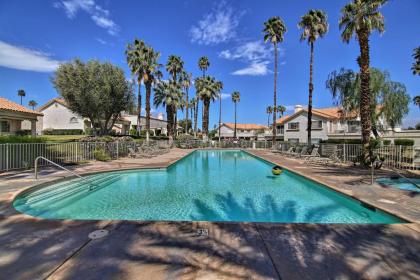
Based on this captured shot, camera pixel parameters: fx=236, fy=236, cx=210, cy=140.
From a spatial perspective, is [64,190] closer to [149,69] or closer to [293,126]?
[149,69]

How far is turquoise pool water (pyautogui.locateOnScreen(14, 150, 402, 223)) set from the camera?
21.1 feet

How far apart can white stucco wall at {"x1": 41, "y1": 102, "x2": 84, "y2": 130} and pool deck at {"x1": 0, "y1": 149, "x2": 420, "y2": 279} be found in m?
36.9

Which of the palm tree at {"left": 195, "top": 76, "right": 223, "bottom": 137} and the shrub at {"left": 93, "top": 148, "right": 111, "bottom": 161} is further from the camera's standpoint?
the palm tree at {"left": 195, "top": 76, "right": 223, "bottom": 137}

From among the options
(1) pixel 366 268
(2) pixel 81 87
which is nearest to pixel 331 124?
(2) pixel 81 87

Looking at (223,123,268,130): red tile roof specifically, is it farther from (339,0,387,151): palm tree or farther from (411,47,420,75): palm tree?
(339,0,387,151): palm tree

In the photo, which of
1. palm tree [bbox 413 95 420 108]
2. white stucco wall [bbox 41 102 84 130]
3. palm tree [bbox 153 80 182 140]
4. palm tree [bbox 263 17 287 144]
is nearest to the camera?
palm tree [bbox 263 17 287 144]

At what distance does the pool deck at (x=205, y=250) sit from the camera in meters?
2.91

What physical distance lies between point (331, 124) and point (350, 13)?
22153mm

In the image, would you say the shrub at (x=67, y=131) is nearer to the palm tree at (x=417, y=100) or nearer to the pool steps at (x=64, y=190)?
the pool steps at (x=64, y=190)

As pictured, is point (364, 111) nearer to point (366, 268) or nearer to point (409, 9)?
point (409, 9)

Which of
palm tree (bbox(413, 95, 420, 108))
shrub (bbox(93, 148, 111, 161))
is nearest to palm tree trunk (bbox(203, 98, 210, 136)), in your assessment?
shrub (bbox(93, 148, 111, 161))

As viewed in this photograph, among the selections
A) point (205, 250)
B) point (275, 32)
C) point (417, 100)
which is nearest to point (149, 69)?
point (275, 32)

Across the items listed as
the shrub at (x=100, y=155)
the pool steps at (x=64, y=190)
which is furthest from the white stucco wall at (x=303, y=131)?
the pool steps at (x=64, y=190)

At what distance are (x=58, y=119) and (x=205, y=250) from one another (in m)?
41.9
